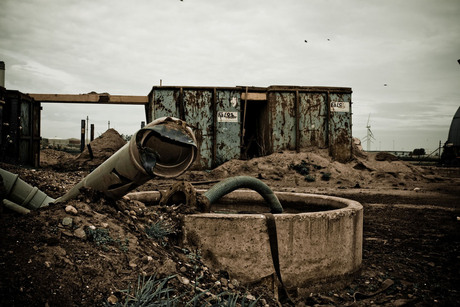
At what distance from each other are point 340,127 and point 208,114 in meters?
4.90

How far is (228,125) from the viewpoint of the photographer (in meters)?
12.1

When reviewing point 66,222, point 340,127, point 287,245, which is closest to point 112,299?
point 66,222

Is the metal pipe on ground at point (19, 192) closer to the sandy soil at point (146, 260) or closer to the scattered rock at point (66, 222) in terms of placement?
the sandy soil at point (146, 260)

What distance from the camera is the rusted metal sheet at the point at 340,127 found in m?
12.2

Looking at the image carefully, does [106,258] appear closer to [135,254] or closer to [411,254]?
[135,254]

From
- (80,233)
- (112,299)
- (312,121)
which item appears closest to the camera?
(112,299)

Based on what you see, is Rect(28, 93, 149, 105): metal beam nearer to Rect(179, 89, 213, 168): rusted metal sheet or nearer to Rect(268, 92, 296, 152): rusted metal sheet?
Rect(179, 89, 213, 168): rusted metal sheet

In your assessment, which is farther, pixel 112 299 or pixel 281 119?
pixel 281 119

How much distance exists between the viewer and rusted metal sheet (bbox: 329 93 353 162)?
12.2 meters

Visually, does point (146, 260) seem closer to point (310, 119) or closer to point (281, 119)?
point (281, 119)

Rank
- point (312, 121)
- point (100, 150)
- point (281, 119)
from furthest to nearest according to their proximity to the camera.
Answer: point (100, 150)
point (312, 121)
point (281, 119)

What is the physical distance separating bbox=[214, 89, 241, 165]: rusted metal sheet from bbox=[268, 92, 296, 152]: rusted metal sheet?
4.03 ft

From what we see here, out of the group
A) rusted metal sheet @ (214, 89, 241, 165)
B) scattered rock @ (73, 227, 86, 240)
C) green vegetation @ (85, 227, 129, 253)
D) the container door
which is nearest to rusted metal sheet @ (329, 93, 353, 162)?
rusted metal sheet @ (214, 89, 241, 165)

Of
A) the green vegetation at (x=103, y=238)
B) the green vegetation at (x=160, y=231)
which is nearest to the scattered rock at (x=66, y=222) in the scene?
the green vegetation at (x=103, y=238)
